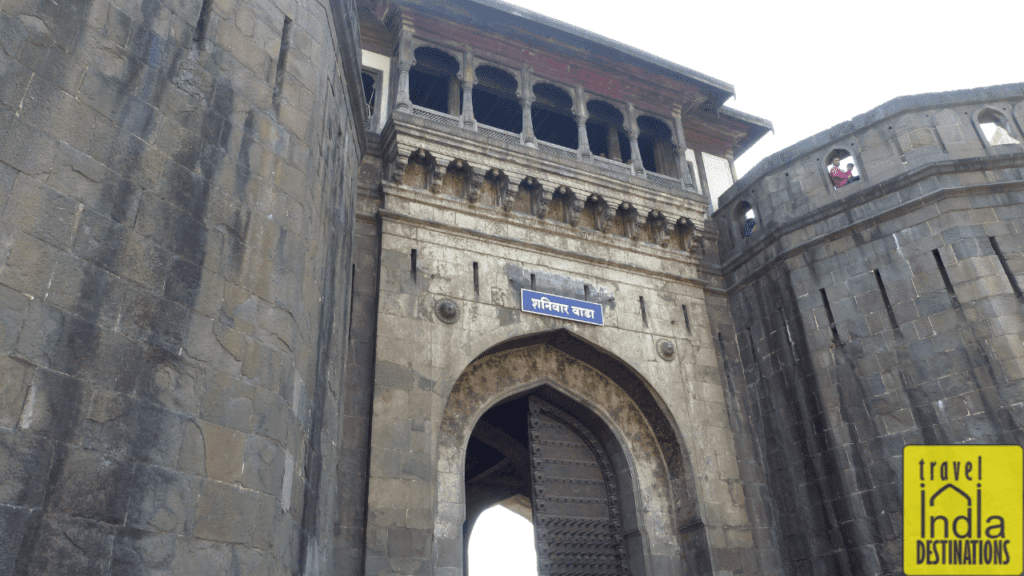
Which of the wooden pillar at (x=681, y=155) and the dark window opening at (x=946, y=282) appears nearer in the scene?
the dark window opening at (x=946, y=282)

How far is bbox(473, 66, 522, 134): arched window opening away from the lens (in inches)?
562

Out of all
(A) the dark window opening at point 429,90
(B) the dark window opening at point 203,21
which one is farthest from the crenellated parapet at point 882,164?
(B) the dark window opening at point 203,21

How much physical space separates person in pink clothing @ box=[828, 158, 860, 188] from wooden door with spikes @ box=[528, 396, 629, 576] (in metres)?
6.24

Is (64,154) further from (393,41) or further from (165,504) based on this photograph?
(393,41)

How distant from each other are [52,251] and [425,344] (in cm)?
613

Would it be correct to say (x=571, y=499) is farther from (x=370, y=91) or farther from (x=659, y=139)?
(x=370, y=91)

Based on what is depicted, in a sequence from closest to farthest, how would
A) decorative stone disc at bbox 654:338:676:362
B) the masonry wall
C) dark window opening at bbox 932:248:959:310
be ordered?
the masonry wall
dark window opening at bbox 932:248:959:310
decorative stone disc at bbox 654:338:676:362

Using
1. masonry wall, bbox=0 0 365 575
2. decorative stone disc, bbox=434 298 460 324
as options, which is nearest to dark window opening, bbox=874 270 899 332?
decorative stone disc, bbox=434 298 460 324

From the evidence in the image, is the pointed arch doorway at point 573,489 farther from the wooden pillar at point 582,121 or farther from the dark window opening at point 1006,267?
the dark window opening at point 1006,267

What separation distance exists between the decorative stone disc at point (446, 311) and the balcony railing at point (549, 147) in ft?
11.3

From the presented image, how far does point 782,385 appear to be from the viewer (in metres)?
12.0

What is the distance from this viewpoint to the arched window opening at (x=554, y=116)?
14727 millimetres

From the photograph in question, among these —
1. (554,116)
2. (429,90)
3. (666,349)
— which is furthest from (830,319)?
(429,90)

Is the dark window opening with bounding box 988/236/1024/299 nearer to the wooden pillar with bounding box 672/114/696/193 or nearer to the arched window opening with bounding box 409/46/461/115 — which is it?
the wooden pillar with bounding box 672/114/696/193
